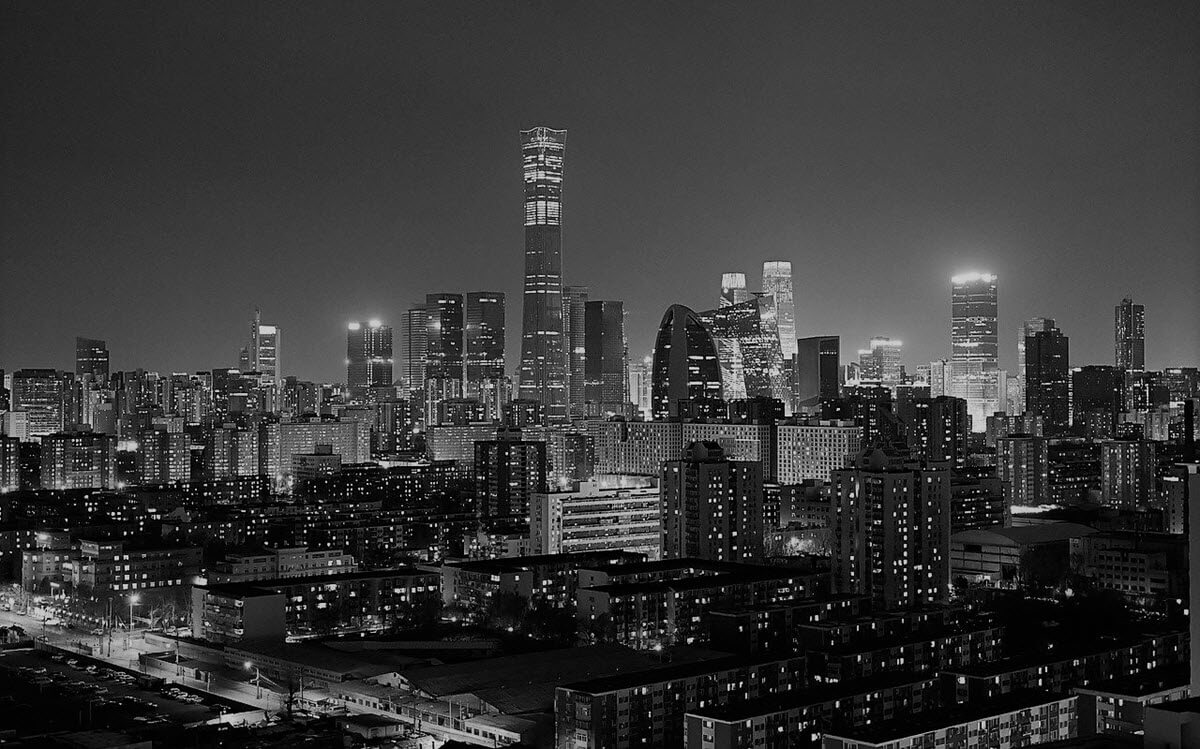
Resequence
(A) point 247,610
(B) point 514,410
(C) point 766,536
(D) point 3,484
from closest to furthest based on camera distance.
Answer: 1. (A) point 247,610
2. (C) point 766,536
3. (D) point 3,484
4. (B) point 514,410

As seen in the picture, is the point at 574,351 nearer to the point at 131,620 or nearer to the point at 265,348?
the point at 265,348

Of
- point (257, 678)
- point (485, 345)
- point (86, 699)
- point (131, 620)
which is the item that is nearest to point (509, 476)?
point (131, 620)

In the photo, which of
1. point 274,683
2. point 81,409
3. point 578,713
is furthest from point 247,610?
point 81,409

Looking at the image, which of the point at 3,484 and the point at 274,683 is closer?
the point at 274,683

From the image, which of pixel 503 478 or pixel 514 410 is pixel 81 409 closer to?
pixel 514 410

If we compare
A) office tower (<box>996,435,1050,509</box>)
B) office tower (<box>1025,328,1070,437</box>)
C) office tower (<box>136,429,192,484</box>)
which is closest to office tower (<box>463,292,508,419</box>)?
office tower (<box>136,429,192,484</box>)

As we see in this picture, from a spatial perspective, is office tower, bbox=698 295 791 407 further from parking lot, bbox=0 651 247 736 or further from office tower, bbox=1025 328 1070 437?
parking lot, bbox=0 651 247 736

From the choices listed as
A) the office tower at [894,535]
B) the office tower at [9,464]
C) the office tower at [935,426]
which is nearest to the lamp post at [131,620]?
the office tower at [894,535]
